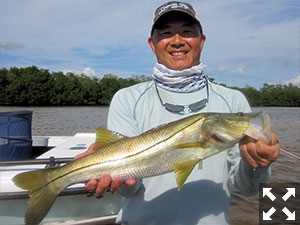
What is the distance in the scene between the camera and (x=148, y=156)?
7.43ft

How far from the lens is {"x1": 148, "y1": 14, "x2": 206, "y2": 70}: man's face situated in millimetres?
2641

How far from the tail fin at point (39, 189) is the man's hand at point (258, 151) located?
4.95 feet

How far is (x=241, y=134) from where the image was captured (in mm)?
2098

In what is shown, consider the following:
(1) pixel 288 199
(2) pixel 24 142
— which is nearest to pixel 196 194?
(2) pixel 24 142

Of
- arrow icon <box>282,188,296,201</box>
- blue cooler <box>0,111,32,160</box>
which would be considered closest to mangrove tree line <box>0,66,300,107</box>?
arrow icon <box>282,188,296,201</box>

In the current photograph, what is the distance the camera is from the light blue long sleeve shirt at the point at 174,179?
7.82ft

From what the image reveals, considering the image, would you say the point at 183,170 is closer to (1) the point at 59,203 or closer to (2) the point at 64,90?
(1) the point at 59,203

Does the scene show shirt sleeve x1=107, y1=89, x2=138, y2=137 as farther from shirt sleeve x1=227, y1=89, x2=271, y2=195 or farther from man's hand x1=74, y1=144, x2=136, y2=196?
shirt sleeve x1=227, y1=89, x2=271, y2=195

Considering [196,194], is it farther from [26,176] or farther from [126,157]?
[26,176]

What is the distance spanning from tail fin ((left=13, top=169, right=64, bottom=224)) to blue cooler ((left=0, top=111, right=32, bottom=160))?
345 centimetres

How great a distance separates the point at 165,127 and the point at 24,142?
14.7 feet

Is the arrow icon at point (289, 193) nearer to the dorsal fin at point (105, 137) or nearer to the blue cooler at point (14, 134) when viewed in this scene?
the blue cooler at point (14, 134)

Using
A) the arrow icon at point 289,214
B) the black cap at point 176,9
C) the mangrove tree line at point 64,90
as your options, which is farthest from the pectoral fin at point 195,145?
the mangrove tree line at point 64,90

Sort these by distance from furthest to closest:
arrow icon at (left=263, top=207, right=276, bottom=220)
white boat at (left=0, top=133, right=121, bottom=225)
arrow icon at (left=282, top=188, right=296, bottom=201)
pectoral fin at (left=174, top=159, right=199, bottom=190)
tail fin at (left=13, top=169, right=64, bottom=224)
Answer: arrow icon at (left=282, top=188, right=296, bottom=201) < arrow icon at (left=263, top=207, right=276, bottom=220) < white boat at (left=0, top=133, right=121, bottom=225) < tail fin at (left=13, top=169, right=64, bottom=224) < pectoral fin at (left=174, top=159, right=199, bottom=190)
